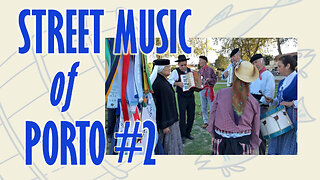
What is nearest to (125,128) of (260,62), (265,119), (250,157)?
(250,157)

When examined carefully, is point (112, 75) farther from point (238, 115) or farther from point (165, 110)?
point (238, 115)

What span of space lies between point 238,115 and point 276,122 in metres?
0.77

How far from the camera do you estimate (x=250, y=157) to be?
9.98ft

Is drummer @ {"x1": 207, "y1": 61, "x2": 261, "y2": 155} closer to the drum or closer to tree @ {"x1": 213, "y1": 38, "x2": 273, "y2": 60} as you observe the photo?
the drum

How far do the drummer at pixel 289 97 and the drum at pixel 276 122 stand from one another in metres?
0.22

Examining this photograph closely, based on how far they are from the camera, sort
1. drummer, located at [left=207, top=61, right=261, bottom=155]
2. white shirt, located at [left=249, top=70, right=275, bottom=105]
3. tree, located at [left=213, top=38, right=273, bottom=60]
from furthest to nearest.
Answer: tree, located at [left=213, top=38, right=273, bottom=60] < white shirt, located at [left=249, top=70, right=275, bottom=105] < drummer, located at [left=207, top=61, right=261, bottom=155]

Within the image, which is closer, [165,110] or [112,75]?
[112,75]

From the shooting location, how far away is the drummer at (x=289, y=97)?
335cm

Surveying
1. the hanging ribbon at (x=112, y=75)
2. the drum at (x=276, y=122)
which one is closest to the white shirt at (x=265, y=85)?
the drum at (x=276, y=122)

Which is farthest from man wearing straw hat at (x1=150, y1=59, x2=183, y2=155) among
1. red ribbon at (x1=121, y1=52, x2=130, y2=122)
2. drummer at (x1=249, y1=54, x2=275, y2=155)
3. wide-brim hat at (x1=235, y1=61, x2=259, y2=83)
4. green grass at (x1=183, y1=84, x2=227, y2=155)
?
drummer at (x1=249, y1=54, x2=275, y2=155)

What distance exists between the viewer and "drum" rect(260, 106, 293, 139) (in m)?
3.17

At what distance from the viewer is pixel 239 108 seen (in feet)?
9.02

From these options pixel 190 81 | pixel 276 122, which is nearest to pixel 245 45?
pixel 190 81

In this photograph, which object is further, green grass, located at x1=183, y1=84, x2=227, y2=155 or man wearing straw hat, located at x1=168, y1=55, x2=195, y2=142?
man wearing straw hat, located at x1=168, y1=55, x2=195, y2=142
